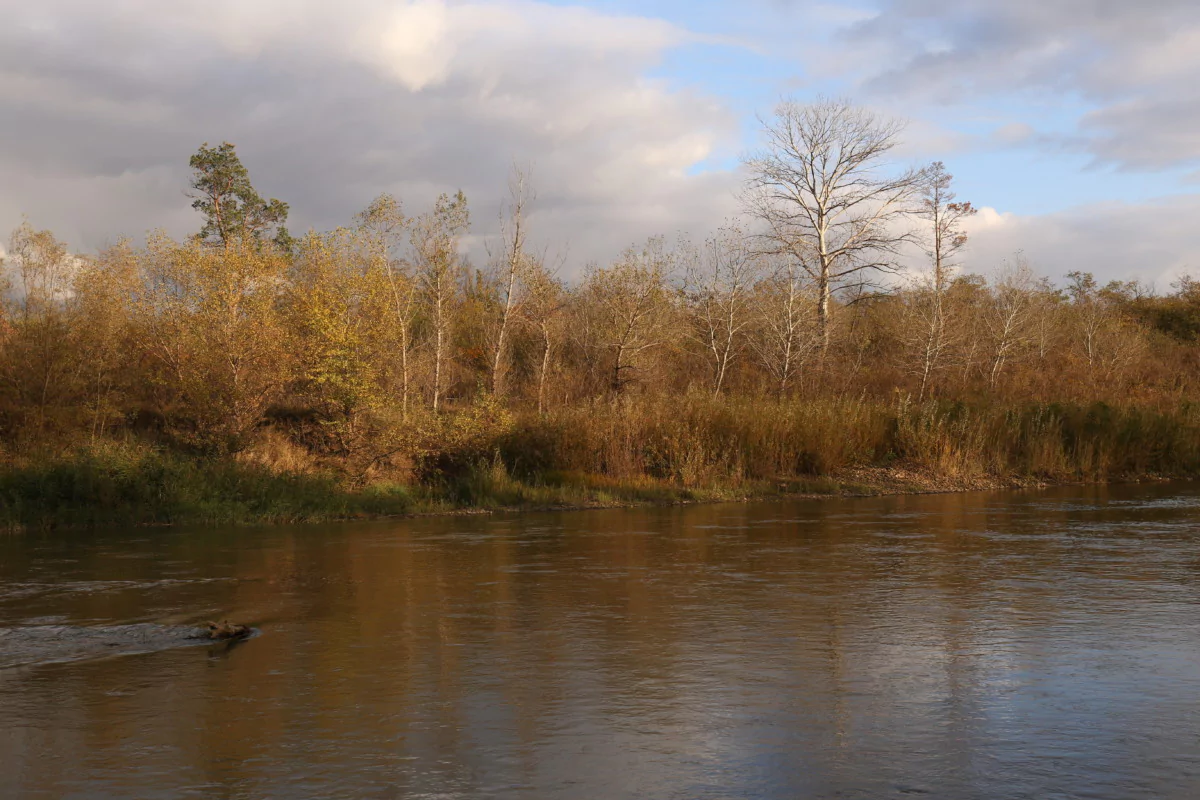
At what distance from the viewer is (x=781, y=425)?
26672 mm

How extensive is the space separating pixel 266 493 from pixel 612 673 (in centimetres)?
1511

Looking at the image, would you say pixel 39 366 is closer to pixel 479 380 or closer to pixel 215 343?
pixel 215 343

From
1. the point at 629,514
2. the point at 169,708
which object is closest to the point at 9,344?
the point at 629,514

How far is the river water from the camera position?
5906 millimetres

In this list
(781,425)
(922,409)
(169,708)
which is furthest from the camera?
(922,409)

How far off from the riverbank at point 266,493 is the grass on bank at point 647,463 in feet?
0.12

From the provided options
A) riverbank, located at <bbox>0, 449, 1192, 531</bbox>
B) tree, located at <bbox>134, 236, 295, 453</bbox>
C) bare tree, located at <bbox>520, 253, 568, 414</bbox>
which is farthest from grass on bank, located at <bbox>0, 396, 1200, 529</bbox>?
bare tree, located at <bbox>520, 253, 568, 414</bbox>

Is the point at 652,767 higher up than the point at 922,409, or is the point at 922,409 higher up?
the point at 922,409

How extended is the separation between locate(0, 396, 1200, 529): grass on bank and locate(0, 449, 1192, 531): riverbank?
4cm

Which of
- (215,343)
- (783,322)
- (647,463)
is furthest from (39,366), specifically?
(783,322)

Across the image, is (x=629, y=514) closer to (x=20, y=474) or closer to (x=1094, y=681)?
(x=20, y=474)

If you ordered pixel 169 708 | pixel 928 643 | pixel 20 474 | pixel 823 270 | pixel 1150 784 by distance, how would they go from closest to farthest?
pixel 1150 784, pixel 169 708, pixel 928 643, pixel 20 474, pixel 823 270

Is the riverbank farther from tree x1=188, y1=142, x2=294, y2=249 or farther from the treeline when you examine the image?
tree x1=188, y1=142, x2=294, y2=249

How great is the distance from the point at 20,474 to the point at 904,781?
772 inches
